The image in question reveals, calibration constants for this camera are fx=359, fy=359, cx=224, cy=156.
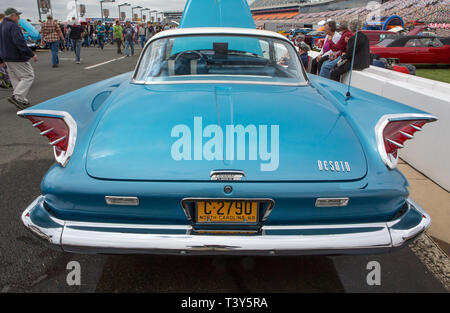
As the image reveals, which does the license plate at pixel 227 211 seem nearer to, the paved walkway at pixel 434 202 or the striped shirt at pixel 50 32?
the paved walkway at pixel 434 202

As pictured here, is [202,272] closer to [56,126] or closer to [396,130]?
[56,126]

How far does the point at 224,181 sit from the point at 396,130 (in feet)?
3.66

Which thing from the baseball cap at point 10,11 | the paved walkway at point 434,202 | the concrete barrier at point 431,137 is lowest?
the paved walkway at point 434,202

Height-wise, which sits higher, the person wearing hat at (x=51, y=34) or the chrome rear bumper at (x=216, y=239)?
the person wearing hat at (x=51, y=34)

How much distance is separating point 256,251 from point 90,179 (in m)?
0.92

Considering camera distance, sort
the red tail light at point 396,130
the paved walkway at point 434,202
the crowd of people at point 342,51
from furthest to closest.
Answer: the crowd of people at point 342,51, the paved walkway at point 434,202, the red tail light at point 396,130

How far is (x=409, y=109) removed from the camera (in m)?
2.27

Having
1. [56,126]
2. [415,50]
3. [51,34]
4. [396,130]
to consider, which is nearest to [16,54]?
[56,126]

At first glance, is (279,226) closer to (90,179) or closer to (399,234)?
(399,234)

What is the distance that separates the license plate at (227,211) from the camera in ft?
6.00

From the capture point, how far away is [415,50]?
1449 cm

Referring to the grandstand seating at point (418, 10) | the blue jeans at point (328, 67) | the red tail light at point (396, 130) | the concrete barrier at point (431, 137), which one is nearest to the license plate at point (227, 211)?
the red tail light at point (396, 130)

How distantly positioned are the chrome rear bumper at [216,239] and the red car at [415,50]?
13.7 meters

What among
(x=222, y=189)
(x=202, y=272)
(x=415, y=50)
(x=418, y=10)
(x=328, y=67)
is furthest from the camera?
(x=418, y=10)
